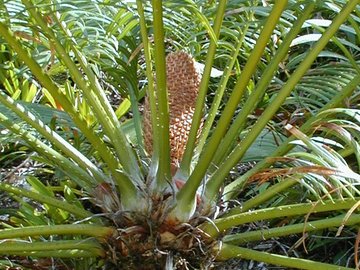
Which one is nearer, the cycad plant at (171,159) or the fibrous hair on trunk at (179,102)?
the cycad plant at (171,159)

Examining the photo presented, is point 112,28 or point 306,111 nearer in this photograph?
point 112,28

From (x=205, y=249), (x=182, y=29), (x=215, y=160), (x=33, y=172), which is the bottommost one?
(x=33, y=172)

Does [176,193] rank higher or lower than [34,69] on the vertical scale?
lower

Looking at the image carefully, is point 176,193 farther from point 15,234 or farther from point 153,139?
point 15,234

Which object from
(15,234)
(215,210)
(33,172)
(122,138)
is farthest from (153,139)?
(33,172)

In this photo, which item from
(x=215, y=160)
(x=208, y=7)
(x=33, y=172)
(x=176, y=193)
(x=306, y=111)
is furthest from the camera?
(x=33, y=172)

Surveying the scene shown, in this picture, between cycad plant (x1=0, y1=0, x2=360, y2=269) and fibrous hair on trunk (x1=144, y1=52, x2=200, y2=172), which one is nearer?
cycad plant (x1=0, y1=0, x2=360, y2=269)

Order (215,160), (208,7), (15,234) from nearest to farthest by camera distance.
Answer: (15,234), (215,160), (208,7)
